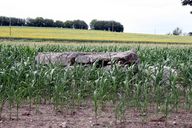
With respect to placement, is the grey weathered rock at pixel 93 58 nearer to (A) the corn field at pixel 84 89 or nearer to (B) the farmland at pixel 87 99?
(B) the farmland at pixel 87 99

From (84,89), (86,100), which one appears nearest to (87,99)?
(86,100)

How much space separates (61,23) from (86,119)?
83672 millimetres

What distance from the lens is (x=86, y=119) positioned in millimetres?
7500

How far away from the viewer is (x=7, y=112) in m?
7.93

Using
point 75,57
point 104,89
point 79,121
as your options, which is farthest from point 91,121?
point 75,57

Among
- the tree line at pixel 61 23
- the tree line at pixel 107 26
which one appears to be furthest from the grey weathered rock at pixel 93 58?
the tree line at pixel 107 26

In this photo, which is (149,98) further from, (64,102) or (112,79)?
(64,102)

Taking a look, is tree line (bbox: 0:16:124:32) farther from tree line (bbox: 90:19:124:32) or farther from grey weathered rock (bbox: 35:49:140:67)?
grey weathered rock (bbox: 35:49:140:67)

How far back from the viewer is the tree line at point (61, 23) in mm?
83188

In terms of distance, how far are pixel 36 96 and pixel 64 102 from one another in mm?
539

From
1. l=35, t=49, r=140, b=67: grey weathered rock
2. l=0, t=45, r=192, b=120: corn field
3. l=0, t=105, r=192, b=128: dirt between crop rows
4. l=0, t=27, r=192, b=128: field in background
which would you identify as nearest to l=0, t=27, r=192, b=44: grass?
l=35, t=49, r=140, b=67: grey weathered rock

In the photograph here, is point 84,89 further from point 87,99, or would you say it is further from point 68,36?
point 68,36

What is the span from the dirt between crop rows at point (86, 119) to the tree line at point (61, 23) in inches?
2871

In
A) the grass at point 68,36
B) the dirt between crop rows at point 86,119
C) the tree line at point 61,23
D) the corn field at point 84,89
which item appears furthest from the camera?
the tree line at point 61,23
